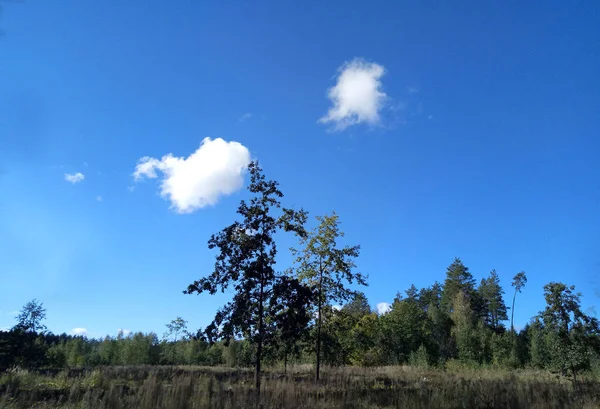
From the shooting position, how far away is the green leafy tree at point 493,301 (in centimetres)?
8950

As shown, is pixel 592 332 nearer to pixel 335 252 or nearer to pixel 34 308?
pixel 335 252

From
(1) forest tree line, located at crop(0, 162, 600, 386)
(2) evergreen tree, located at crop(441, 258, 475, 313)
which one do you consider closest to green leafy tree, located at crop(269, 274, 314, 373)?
(1) forest tree line, located at crop(0, 162, 600, 386)

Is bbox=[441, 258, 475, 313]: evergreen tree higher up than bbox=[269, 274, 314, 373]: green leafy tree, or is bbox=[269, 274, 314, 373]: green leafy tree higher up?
bbox=[441, 258, 475, 313]: evergreen tree

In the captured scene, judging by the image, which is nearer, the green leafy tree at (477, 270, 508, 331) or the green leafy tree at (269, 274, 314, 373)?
the green leafy tree at (269, 274, 314, 373)

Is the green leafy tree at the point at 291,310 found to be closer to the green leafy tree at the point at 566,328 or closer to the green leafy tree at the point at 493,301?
the green leafy tree at the point at 566,328

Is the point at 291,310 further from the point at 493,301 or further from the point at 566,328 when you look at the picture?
the point at 493,301

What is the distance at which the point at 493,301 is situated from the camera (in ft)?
299

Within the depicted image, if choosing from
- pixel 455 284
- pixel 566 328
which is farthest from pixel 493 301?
pixel 566 328

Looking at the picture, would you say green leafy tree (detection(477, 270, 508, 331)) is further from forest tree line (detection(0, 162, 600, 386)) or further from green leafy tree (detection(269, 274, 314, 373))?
green leafy tree (detection(269, 274, 314, 373))

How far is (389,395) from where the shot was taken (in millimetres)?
10711

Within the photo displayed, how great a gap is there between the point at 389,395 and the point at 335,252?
11571mm

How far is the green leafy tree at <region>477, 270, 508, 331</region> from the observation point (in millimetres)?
89500

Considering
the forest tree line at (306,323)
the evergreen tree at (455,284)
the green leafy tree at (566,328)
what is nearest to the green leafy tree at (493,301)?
the evergreen tree at (455,284)

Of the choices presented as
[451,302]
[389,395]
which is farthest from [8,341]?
[451,302]
